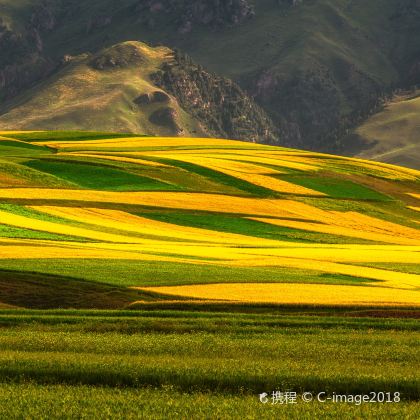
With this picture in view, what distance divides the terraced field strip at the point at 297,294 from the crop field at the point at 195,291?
146mm

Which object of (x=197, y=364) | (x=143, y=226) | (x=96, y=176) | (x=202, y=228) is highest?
(x=197, y=364)

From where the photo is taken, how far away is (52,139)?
187250 mm

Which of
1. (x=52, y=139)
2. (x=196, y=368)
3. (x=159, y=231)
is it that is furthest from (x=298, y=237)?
(x=52, y=139)

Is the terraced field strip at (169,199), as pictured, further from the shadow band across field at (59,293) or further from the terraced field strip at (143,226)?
the shadow band across field at (59,293)

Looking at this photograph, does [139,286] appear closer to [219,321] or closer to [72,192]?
[219,321]

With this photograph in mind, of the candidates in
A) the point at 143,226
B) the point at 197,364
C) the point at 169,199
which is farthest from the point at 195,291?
the point at 169,199

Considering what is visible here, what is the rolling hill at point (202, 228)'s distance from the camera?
2035 inches

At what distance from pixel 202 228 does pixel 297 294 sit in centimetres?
4238

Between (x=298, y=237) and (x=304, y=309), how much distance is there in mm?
46806

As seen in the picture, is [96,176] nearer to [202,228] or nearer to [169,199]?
[169,199]

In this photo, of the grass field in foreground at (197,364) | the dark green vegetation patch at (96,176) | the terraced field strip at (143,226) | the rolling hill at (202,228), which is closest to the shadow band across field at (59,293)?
the rolling hill at (202,228)

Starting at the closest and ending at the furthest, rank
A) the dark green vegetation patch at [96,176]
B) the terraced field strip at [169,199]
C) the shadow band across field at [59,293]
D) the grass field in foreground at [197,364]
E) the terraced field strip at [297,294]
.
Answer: the grass field in foreground at [197,364], the terraced field strip at [297,294], the shadow band across field at [59,293], the terraced field strip at [169,199], the dark green vegetation patch at [96,176]

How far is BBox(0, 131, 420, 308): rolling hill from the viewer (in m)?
51.7

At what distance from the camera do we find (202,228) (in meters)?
92.9
